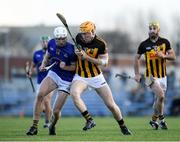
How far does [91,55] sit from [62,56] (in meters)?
0.65

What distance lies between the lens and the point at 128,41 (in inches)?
3693

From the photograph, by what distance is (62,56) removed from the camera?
17484 mm

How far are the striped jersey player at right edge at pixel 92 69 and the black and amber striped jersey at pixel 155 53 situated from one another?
10.1 feet

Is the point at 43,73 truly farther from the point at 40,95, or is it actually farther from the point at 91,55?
the point at 91,55

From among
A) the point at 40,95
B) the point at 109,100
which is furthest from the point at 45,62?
the point at 109,100

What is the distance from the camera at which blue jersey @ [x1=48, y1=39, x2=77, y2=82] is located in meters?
17.4

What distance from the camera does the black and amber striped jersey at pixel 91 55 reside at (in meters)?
17.2

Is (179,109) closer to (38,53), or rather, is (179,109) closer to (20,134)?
(38,53)

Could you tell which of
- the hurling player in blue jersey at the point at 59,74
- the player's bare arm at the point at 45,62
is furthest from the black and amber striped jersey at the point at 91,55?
the player's bare arm at the point at 45,62

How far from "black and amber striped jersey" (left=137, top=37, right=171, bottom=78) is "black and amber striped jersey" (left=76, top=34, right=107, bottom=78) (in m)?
3.07

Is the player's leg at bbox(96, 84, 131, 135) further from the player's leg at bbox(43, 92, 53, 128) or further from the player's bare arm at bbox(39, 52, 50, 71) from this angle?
the player's leg at bbox(43, 92, 53, 128)

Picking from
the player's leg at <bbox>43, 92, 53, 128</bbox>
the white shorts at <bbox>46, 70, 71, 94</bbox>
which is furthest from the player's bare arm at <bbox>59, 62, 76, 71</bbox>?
the player's leg at <bbox>43, 92, 53, 128</bbox>

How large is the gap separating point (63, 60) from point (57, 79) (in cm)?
46

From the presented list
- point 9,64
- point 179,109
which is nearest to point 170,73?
point 179,109
